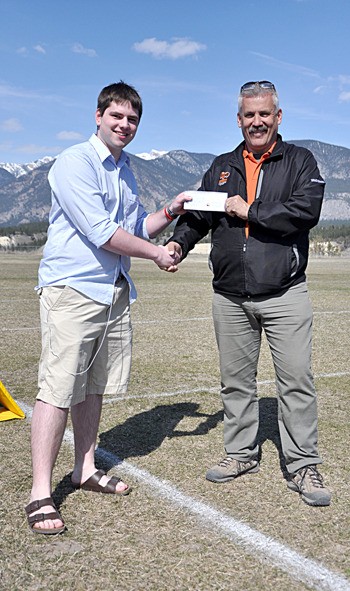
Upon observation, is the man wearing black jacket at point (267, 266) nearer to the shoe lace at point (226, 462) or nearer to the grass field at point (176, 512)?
the shoe lace at point (226, 462)

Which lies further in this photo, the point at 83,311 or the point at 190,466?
the point at 190,466

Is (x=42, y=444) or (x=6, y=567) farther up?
(x=42, y=444)

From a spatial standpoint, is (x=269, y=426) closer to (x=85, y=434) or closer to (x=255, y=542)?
(x=85, y=434)

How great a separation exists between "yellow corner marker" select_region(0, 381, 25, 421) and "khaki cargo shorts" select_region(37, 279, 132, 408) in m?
1.86

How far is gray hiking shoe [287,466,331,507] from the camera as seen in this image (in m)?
4.00

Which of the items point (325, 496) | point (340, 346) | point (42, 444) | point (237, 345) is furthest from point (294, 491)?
point (340, 346)

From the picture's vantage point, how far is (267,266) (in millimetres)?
4090

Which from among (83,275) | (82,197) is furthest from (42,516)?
(82,197)

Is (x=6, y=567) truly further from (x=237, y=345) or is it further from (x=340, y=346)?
(x=340, y=346)

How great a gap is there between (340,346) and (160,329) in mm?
3113

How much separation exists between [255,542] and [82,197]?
1991 mm

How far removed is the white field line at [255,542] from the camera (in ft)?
10.2

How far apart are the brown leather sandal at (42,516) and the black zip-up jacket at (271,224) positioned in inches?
66.1

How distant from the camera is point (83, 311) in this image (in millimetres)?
3838
